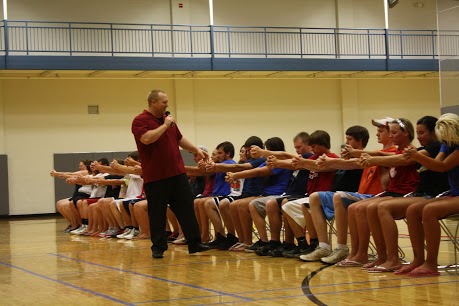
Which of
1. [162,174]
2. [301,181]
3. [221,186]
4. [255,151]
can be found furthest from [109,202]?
[301,181]

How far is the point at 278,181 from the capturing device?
8945 mm

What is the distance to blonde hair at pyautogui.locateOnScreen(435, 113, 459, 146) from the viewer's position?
6039 millimetres

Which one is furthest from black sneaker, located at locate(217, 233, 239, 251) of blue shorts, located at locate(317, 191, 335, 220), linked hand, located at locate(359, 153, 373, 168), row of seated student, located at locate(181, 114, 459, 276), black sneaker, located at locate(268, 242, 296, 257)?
linked hand, located at locate(359, 153, 373, 168)

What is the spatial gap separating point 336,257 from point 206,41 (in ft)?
61.2

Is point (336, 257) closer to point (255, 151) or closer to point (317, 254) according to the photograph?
point (317, 254)

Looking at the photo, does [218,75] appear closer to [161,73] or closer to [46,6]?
[161,73]

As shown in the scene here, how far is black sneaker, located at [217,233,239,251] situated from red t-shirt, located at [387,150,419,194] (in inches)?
119

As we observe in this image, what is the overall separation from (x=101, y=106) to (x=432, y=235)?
1911 centimetres

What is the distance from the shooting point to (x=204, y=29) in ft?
82.7

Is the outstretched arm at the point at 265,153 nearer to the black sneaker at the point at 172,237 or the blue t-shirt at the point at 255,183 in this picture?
the blue t-shirt at the point at 255,183

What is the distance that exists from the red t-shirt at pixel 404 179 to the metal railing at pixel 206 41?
16.6 m

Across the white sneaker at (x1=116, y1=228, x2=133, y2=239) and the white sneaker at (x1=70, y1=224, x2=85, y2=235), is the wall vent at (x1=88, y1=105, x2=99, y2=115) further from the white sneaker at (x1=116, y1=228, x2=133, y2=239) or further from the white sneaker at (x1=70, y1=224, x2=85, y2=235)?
the white sneaker at (x1=116, y1=228, x2=133, y2=239)

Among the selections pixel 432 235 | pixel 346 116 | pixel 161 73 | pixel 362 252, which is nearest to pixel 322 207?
pixel 362 252

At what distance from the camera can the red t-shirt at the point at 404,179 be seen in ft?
22.5
